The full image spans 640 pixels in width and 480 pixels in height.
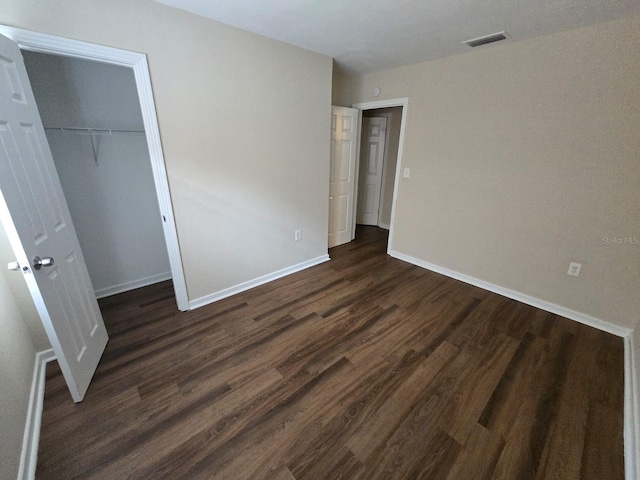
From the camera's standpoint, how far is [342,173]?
3773 mm

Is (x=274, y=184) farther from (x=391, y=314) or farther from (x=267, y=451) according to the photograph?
(x=267, y=451)

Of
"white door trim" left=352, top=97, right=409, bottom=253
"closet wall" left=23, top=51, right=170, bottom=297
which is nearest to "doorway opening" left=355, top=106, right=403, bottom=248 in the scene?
"white door trim" left=352, top=97, right=409, bottom=253

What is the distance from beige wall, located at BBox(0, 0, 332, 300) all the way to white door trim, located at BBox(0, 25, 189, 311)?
0.14 feet

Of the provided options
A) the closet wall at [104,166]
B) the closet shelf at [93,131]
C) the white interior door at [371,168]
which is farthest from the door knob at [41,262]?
the white interior door at [371,168]

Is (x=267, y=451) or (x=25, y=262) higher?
(x=25, y=262)

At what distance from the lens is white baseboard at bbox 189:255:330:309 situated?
8.23 feet

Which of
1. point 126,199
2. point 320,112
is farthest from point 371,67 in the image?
point 126,199

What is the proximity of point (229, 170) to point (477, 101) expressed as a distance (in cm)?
257

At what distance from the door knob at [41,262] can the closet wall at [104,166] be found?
52.7 inches

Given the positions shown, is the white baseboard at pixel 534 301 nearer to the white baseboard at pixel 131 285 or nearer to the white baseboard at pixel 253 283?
the white baseboard at pixel 253 283

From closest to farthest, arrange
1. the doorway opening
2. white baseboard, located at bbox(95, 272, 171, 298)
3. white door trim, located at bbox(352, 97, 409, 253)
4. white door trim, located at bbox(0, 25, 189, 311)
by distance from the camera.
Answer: white door trim, located at bbox(0, 25, 189, 311) < white baseboard, located at bbox(95, 272, 171, 298) < white door trim, located at bbox(352, 97, 409, 253) < the doorway opening

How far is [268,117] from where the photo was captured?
2.54 metres

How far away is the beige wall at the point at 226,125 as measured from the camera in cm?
172

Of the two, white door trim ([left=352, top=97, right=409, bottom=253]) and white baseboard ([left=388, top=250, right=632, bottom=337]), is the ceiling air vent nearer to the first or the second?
white door trim ([left=352, top=97, right=409, bottom=253])
